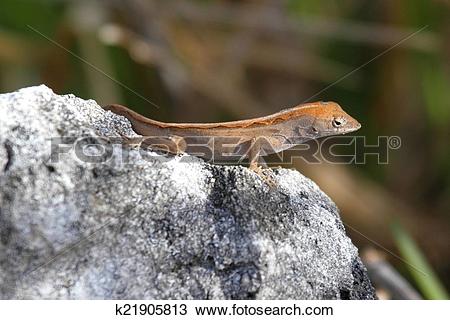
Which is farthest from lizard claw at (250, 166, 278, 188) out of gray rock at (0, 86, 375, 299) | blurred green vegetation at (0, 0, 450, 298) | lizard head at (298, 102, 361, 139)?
blurred green vegetation at (0, 0, 450, 298)

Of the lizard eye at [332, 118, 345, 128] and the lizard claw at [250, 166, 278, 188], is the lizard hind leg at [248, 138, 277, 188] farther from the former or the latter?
the lizard eye at [332, 118, 345, 128]

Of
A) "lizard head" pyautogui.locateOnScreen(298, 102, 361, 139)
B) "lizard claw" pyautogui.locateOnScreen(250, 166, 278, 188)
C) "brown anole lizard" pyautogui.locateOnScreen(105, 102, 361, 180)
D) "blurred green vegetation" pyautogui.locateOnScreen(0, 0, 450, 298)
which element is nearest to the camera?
"lizard claw" pyautogui.locateOnScreen(250, 166, 278, 188)

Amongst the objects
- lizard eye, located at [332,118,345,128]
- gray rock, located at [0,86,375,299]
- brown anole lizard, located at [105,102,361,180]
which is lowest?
gray rock, located at [0,86,375,299]

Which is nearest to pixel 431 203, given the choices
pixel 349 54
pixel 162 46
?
pixel 349 54

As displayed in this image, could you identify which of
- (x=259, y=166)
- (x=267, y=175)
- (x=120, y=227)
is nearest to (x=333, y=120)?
(x=259, y=166)

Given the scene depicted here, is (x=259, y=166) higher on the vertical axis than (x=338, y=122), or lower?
lower

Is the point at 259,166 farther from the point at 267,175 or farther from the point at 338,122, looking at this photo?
the point at 338,122
